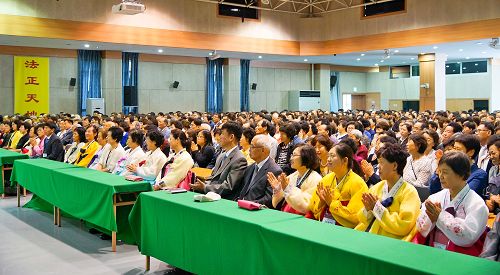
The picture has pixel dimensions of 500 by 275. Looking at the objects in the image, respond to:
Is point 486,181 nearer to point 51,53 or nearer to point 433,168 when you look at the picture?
point 433,168

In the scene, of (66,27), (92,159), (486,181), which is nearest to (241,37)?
(66,27)

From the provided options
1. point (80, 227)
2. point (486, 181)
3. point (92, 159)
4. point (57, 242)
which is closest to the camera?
point (486, 181)

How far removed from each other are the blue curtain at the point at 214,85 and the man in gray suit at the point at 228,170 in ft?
53.9

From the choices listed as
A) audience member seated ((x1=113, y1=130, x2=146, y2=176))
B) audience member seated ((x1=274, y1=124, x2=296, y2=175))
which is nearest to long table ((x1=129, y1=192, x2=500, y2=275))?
audience member seated ((x1=113, y1=130, x2=146, y2=176))

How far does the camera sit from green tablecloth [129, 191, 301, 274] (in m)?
3.56

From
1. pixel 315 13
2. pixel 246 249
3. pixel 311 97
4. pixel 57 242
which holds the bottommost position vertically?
pixel 57 242

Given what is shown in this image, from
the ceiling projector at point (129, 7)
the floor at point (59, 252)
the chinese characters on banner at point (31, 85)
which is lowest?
the floor at point (59, 252)

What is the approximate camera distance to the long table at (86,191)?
17.4ft

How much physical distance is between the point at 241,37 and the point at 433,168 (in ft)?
45.5

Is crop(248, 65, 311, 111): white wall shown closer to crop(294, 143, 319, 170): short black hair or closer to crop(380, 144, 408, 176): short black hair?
crop(294, 143, 319, 170): short black hair

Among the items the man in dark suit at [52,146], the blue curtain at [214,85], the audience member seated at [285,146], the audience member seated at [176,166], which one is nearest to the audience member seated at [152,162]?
the audience member seated at [176,166]

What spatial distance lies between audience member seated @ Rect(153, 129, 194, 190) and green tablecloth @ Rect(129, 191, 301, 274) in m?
0.73

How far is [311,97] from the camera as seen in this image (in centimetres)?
2441

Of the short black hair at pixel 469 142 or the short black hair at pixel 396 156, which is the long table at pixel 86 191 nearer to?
the short black hair at pixel 396 156
